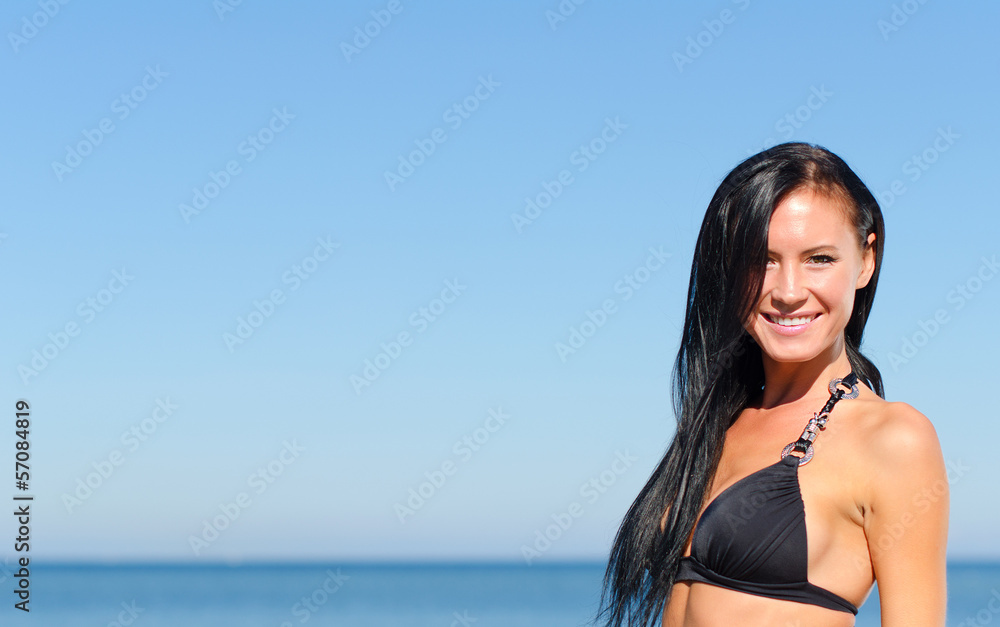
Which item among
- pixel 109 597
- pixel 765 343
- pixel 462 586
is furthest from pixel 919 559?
pixel 462 586

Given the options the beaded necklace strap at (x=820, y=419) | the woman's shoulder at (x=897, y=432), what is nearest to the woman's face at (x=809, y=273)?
the beaded necklace strap at (x=820, y=419)

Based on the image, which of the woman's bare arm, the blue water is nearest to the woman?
the woman's bare arm

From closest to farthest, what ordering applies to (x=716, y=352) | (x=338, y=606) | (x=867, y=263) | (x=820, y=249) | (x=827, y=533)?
1. (x=827, y=533)
2. (x=820, y=249)
3. (x=867, y=263)
4. (x=716, y=352)
5. (x=338, y=606)

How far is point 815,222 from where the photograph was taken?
2.67 meters

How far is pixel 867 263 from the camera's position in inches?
110

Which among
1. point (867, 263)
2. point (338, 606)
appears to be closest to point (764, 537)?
point (867, 263)

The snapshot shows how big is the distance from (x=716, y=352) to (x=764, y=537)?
2.10 ft

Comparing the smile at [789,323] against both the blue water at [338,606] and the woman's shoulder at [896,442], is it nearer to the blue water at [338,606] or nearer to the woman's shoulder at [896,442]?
the woman's shoulder at [896,442]

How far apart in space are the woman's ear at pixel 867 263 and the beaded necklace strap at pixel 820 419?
0.27 metres

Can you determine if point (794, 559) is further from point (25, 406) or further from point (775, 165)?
point (25, 406)

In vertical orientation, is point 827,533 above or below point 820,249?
below

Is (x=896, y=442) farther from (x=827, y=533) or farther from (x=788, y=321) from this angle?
(x=788, y=321)

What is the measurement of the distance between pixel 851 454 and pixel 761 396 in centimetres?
59

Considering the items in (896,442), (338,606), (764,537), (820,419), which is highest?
(338,606)
